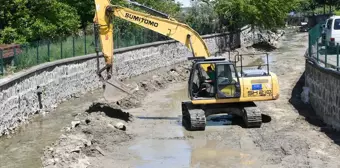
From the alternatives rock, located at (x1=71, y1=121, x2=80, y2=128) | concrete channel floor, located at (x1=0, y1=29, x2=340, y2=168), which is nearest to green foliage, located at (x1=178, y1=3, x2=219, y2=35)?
concrete channel floor, located at (x1=0, y1=29, x2=340, y2=168)

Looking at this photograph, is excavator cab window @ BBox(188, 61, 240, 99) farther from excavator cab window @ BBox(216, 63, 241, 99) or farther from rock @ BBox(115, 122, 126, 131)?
rock @ BBox(115, 122, 126, 131)

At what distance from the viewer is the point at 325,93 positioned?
17.3 metres

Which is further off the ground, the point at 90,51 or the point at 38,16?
the point at 38,16

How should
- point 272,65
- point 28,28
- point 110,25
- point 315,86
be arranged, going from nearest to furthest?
point 110,25 < point 315,86 < point 28,28 < point 272,65

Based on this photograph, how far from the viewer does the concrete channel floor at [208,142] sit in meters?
13.4

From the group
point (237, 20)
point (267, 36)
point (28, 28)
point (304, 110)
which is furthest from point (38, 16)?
point (267, 36)

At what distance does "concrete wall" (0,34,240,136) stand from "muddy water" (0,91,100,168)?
1.34 ft

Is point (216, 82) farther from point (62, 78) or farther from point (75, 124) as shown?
point (62, 78)

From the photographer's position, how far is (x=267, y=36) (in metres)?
60.9

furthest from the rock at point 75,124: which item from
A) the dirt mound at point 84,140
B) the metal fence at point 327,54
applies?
the metal fence at point 327,54

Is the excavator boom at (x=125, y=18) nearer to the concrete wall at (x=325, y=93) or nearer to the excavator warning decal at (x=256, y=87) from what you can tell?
the excavator warning decal at (x=256, y=87)

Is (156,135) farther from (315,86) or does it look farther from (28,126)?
(315,86)

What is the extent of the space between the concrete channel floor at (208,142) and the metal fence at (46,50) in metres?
2.33

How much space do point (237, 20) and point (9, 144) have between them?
37.3m
